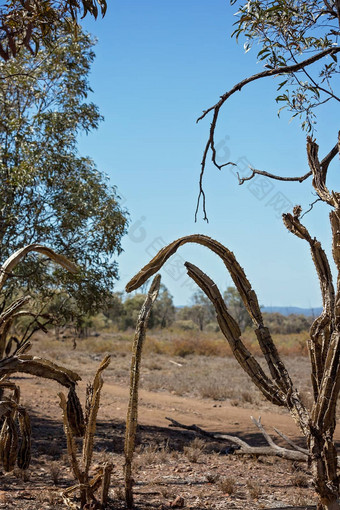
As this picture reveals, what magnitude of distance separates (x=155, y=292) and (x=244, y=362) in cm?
104

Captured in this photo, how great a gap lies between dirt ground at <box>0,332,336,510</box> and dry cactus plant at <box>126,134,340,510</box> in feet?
5.27

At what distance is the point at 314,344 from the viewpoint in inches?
143

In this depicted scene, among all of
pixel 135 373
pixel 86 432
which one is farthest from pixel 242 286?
pixel 86 432

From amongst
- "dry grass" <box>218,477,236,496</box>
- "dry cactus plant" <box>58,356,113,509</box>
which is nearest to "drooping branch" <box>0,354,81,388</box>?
"dry cactus plant" <box>58,356,113,509</box>

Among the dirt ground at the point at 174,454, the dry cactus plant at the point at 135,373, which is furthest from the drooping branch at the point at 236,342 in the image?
the dirt ground at the point at 174,454

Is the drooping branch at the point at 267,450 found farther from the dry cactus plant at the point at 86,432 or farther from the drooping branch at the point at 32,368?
the drooping branch at the point at 32,368

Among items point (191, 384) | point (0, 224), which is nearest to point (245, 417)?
point (191, 384)

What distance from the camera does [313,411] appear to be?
11.5 ft

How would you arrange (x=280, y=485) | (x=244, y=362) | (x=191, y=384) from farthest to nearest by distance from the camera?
(x=191, y=384)
(x=280, y=485)
(x=244, y=362)

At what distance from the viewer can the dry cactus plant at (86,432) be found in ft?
14.6

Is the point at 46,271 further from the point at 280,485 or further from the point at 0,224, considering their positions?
the point at 280,485

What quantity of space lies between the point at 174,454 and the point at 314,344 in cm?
453

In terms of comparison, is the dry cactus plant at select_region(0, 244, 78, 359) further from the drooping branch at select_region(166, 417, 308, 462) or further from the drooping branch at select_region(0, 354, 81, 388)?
the drooping branch at select_region(166, 417, 308, 462)

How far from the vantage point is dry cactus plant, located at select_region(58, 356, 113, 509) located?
445cm
